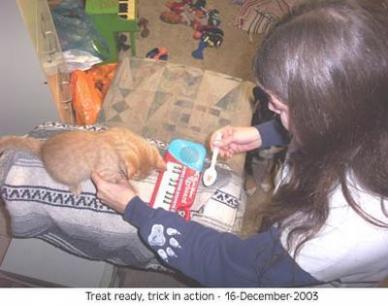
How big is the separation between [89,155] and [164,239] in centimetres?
33

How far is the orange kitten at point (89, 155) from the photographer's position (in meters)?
1.02

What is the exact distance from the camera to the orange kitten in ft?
3.35

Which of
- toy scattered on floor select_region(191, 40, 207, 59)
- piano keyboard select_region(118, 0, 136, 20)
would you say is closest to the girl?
piano keyboard select_region(118, 0, 136, 20)

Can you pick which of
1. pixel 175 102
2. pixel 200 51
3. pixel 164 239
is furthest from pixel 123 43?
pixel 164 239

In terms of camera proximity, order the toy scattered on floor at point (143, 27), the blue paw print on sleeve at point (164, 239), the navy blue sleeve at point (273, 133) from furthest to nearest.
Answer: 1. the toy scattered on floor at point (143, 27)
2. the navy blue sleeve at point (273, 133)
3. the blue paw print on sleeve at point (164, 239)

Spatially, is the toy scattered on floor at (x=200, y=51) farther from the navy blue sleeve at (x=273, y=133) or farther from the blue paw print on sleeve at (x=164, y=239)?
the blue paw print on sleeve at (x=164, y=239)

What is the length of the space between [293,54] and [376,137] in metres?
0.20

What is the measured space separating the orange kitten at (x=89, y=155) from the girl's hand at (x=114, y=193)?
1.0 inches

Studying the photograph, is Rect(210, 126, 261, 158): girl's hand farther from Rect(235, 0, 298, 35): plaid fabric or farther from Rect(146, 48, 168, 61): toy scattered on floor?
Rect(235, 0, 298, 35): plaid fabric

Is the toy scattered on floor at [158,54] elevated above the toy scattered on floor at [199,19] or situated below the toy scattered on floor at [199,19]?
below

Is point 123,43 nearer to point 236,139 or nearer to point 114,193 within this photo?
point 236,139

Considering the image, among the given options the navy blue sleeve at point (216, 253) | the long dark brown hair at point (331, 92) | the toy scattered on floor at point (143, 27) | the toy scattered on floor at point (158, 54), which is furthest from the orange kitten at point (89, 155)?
the toy scattered on floor at point (143, 27)

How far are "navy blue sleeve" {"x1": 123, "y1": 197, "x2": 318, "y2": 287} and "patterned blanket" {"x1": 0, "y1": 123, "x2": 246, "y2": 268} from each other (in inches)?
6.3

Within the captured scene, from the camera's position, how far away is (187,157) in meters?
1.12
